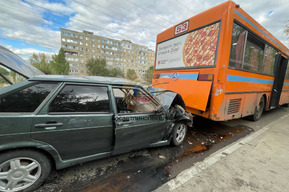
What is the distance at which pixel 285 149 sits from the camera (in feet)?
9.67

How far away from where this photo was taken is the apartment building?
4361 centimetres

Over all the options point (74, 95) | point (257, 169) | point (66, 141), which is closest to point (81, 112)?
point (74, 95)

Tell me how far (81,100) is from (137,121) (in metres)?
0.96

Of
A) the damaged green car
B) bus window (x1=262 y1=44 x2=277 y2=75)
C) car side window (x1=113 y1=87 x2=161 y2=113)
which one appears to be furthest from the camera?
bus window (x1=262 y1=44 x2=277 y2=75)

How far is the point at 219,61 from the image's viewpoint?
2.86 meters

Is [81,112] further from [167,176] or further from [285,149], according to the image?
[285,149]

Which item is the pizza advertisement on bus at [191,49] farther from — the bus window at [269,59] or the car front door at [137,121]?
the bus window at [269,59]

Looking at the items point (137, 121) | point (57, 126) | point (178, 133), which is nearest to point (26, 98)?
point (57, 126)

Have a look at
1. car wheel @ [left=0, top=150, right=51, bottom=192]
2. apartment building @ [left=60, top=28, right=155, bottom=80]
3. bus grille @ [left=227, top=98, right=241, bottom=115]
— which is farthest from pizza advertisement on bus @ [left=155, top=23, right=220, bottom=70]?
apartment building @ [left=60, top=28, right=155, bottom=80]

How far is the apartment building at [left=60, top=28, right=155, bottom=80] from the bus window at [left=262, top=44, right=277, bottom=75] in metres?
41.1

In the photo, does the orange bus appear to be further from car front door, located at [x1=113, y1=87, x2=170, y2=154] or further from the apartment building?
the apartment building

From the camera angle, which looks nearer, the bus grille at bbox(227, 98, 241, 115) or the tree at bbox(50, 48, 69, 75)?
the bus grille at bbox(227, 98, 241, 115)

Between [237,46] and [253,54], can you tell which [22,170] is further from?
[253,54]

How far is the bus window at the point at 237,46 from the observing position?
2977mm
